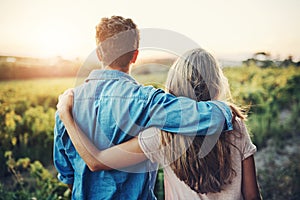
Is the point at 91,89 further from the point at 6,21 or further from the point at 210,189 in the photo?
the point at 6,21

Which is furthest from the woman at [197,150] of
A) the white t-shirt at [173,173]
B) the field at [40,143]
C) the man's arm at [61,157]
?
the field at [40,143]

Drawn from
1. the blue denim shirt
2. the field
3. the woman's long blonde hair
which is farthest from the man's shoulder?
the field

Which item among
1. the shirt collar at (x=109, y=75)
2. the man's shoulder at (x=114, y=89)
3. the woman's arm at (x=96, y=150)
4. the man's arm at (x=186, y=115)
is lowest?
the woman's arm at (x=96, y=150)

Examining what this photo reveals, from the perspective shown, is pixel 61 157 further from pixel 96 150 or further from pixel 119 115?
pixel 119 115

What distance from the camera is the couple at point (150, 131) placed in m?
1.37

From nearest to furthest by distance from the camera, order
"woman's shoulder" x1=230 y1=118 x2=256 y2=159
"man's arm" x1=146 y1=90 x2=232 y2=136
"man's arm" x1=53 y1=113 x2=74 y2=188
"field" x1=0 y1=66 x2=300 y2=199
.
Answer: "man's arm" x1=146 y1=90 x2=232 y2=136 → "woman's shoulder" x1=230 y1=118 x2=256 y2=159 → "man's arm" x1=53 y1=113 x2=74 y2=188 → "field" x1=0 y1=66 x2=300 y2=199

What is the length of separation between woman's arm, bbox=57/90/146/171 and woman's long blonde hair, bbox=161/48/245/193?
0.12 m

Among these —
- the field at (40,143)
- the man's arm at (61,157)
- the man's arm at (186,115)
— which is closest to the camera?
the man's arm at (186,115)

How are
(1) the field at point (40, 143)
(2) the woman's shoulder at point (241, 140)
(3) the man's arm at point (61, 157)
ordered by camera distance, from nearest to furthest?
(2) the woman's shoulder at point (241, 140) → (3) the man's arm at point (61, 157) → (1) the field at point (40, 143)

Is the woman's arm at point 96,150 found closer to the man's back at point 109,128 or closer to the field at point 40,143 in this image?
the man's back at point 109,128

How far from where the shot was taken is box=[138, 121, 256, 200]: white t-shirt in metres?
1.38

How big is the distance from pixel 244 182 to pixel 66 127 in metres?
0.70

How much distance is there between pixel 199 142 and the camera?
4.65 ft

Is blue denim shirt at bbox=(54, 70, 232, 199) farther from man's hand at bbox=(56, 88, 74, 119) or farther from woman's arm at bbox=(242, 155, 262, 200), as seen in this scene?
woman's arm at bbox=(242, 155, 262, 200)
